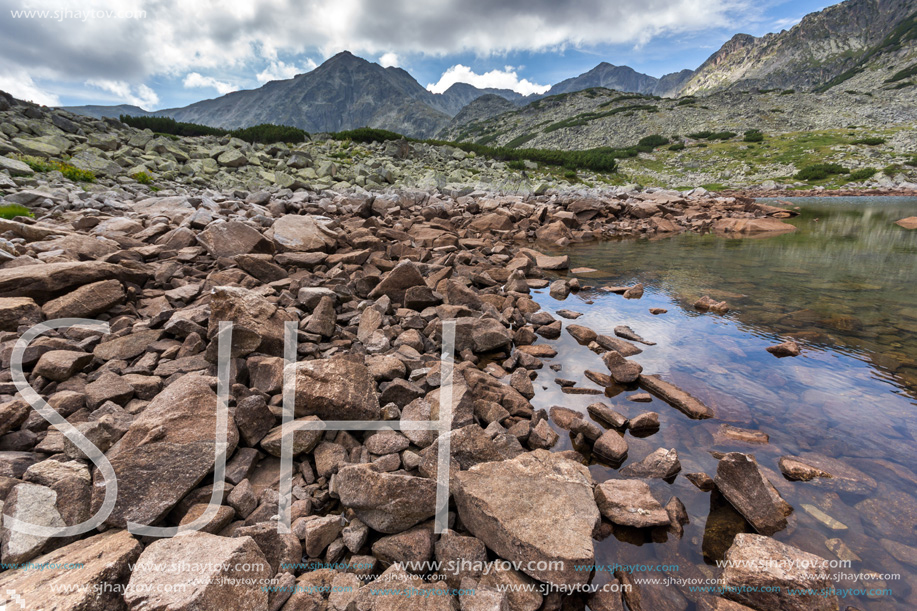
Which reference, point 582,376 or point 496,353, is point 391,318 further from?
point 582,376

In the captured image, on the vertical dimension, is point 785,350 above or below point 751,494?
above

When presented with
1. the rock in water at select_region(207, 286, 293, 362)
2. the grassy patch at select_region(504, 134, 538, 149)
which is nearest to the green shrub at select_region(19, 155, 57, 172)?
the rock in water at select_region(207, 286, 293, 362)

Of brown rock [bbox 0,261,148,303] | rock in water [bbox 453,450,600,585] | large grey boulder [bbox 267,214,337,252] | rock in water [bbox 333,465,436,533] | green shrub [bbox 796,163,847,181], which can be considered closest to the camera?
rock in water [bbox 453,450,600,585]

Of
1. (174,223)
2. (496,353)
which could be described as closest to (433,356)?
(496,353)

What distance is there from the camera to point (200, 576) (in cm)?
196

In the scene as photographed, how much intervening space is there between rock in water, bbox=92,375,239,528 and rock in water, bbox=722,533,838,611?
12.8 feet

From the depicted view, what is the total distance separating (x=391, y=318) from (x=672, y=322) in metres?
5.66

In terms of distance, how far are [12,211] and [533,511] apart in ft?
47.9

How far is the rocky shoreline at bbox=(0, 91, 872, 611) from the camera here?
86.3 inches

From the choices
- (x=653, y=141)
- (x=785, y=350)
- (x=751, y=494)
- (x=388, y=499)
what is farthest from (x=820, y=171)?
(x=388, y=499)

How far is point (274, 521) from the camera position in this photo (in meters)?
2.65

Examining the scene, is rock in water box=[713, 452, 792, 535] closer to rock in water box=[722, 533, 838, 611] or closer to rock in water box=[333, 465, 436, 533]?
rock in water box=[722, 533, 838, 611]

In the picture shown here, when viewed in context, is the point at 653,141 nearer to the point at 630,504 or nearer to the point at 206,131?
the point at 206,131

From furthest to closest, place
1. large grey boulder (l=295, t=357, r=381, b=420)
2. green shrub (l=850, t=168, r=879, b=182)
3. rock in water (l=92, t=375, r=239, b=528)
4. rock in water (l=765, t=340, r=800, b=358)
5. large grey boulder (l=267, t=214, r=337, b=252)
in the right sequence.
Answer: green shrub (l=850, t=168, r=879, b=182)
large grey boulder (l=267, t=214, r=337, b=252)
rock in water (l=765, t=340, r=800, b=358)
large grey boulder (l=295, t=357, r=381, b=420)
rock in water (l=92, t=375, r=239, b=528)
